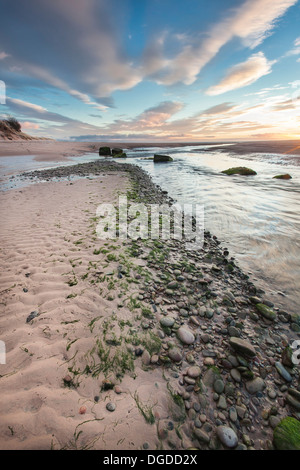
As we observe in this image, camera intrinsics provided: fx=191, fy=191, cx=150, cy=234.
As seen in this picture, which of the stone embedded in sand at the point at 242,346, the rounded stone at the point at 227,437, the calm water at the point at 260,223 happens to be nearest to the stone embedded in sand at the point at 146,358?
Result: the rounded stone at the point at 227,437

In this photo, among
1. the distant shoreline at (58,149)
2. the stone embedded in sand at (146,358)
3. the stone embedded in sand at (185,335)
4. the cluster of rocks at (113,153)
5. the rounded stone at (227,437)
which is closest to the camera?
the rounded stone at (227,437)

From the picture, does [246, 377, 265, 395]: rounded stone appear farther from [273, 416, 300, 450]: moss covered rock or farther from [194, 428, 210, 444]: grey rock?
[194, 428, 210, 444]: grey rock

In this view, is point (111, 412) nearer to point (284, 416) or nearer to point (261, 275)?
point (284, 416)

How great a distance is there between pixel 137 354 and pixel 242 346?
1.54 metres

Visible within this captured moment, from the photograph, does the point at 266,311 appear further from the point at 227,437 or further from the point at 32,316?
the point at 32,316

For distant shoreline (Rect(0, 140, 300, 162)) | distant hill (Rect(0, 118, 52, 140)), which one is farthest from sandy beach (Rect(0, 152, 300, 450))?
distant hill (Rect(0, 118, 52, 140))

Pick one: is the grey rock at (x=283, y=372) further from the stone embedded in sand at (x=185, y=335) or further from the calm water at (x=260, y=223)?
the calm water at (x=260, y=223)

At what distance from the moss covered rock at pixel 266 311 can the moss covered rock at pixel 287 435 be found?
5.20ft

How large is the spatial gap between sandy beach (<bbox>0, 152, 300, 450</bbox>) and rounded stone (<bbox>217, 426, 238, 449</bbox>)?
0.01 meters

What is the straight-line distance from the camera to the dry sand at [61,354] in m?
1.94

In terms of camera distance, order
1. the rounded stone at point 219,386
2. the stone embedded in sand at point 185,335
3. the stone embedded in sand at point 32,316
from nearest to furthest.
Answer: the rounded stone at point 219,386 < the stone embedded in sand at point 185,335 < the stone embedded in sand at point 32,316
